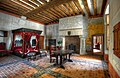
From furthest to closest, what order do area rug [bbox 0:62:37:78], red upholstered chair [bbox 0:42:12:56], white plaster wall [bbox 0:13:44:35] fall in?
white plaster wall [bbox 0:13:44:35] → red upholstered chair [bbox 0:42:12:56] → area rug [bbox 0:62:37:78]

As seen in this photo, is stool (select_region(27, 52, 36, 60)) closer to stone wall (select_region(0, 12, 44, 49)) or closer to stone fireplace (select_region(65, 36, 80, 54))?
stone wall (select_region(0, 12, 44, 49))

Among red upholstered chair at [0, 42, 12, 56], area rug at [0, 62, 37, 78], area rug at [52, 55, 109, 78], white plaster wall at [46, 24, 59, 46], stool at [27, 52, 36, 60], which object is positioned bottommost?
area rug at [52, 55, 109, 78]

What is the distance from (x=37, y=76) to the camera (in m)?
2.86

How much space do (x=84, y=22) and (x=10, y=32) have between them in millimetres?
7050

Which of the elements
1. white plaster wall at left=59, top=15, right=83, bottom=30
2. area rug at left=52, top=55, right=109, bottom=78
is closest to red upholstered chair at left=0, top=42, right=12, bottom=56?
area rug at left=52, top=55, right=109, bottom=78

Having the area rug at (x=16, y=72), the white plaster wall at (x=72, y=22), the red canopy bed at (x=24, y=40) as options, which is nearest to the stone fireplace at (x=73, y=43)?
the white plaster wall at (x=72, y=22)

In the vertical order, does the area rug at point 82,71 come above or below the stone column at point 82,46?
below

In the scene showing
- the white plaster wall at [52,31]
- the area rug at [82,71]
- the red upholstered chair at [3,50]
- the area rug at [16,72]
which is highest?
the white plaster wall at [52,31]

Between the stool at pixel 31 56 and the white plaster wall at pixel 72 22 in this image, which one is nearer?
the stool at pixel 31 56

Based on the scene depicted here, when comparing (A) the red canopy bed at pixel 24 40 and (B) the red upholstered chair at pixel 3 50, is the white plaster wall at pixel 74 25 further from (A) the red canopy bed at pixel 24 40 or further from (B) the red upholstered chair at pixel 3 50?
(B) the red upholstered chair at pixel 3 50

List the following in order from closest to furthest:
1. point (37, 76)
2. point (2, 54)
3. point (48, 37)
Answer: point (37, 76) < point (2, 54) < point (48, 37)

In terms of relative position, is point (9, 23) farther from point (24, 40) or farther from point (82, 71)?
point (82, 71)

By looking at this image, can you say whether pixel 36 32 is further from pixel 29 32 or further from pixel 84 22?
pixel 84 22

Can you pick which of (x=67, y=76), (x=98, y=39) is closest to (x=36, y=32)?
(x=67, y=76)
